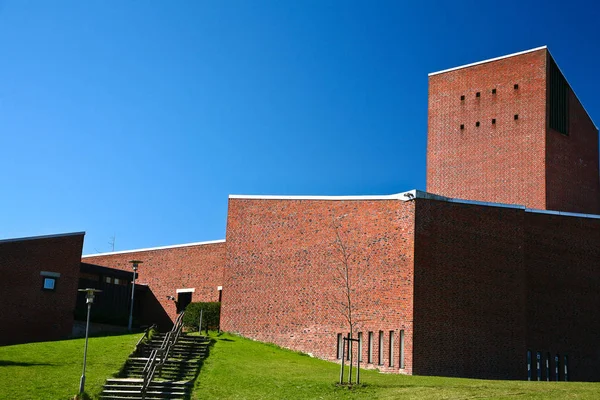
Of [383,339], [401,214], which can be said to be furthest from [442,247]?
[383,339]

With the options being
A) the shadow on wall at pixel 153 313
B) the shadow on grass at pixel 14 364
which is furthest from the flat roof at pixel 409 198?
the shadow on grass at pixel 14 364

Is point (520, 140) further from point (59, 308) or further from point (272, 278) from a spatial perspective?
point (59, 308)

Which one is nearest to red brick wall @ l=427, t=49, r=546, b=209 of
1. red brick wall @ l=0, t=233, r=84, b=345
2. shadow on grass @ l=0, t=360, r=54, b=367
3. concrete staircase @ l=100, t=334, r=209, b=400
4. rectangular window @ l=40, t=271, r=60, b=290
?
concrete staircase @ l=100, t=334, r=209, b=400

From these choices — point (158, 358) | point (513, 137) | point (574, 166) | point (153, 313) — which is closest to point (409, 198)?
point (158, 358)

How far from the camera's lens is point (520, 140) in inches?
1785

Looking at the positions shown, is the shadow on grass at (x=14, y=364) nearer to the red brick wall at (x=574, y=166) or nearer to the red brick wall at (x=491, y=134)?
the red brick wall at (x=491, y=134)

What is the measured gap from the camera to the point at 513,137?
4566 centimetres

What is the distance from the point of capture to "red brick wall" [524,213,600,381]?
3578 cm

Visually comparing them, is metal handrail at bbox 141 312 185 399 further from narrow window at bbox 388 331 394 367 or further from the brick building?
narrow window at bbox 388 331 394 367

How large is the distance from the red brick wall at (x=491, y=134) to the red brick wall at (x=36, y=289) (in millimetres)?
22163

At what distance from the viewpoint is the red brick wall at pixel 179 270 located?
44.9m

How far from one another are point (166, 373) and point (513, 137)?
85.1 ft

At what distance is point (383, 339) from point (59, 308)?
1605cm

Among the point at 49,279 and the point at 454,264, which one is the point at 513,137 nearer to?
the point at 454,264
